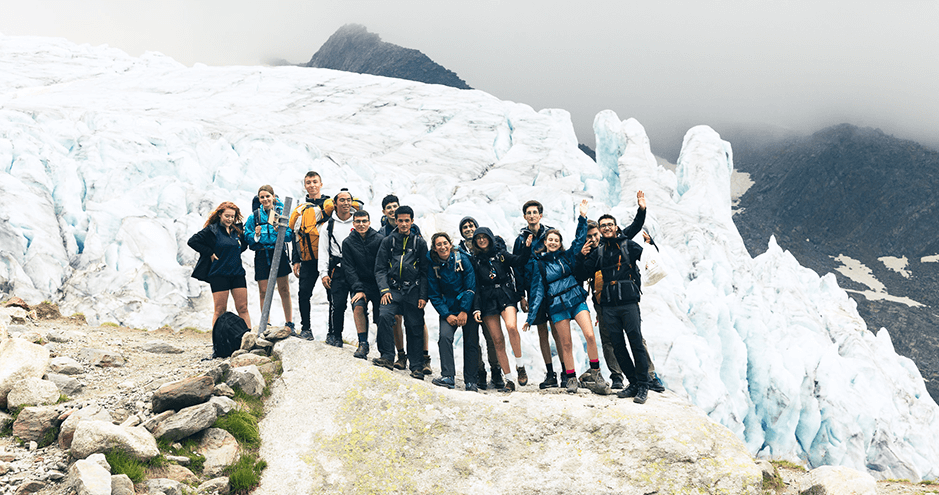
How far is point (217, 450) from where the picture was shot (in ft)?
14.3

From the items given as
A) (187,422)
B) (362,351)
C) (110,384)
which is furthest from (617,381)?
Result: (110,384)

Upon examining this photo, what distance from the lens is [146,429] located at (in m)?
4.34

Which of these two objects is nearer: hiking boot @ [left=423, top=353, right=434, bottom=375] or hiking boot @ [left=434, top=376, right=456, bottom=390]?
hiking boot @ [left=434, top=376, right=456, bottom=390]

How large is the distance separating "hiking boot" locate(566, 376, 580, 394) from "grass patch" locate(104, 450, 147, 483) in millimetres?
3710

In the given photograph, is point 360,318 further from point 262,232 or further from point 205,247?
point 205,247

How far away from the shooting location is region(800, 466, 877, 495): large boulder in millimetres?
4160

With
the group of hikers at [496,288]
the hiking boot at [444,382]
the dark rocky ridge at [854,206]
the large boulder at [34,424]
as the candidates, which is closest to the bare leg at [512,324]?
the group of hikers at [496,288]

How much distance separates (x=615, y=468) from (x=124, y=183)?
67.4ft

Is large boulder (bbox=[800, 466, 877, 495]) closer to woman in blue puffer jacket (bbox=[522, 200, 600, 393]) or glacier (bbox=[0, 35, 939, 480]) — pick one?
woman in blue puffer jacket (bbox=[522, 200, 600, 393])

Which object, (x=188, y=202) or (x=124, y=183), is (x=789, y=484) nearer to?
(x=188, y=202)

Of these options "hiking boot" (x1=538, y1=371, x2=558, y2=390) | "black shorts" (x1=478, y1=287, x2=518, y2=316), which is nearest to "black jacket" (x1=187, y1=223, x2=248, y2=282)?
"black shorts" (x1=478, y1=287, x2=518, y2=316)

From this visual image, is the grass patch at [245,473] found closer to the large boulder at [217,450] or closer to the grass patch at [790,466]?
the large boulder at [217,450]

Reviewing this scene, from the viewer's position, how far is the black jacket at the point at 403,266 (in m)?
5.57

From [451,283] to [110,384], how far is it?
373cm
